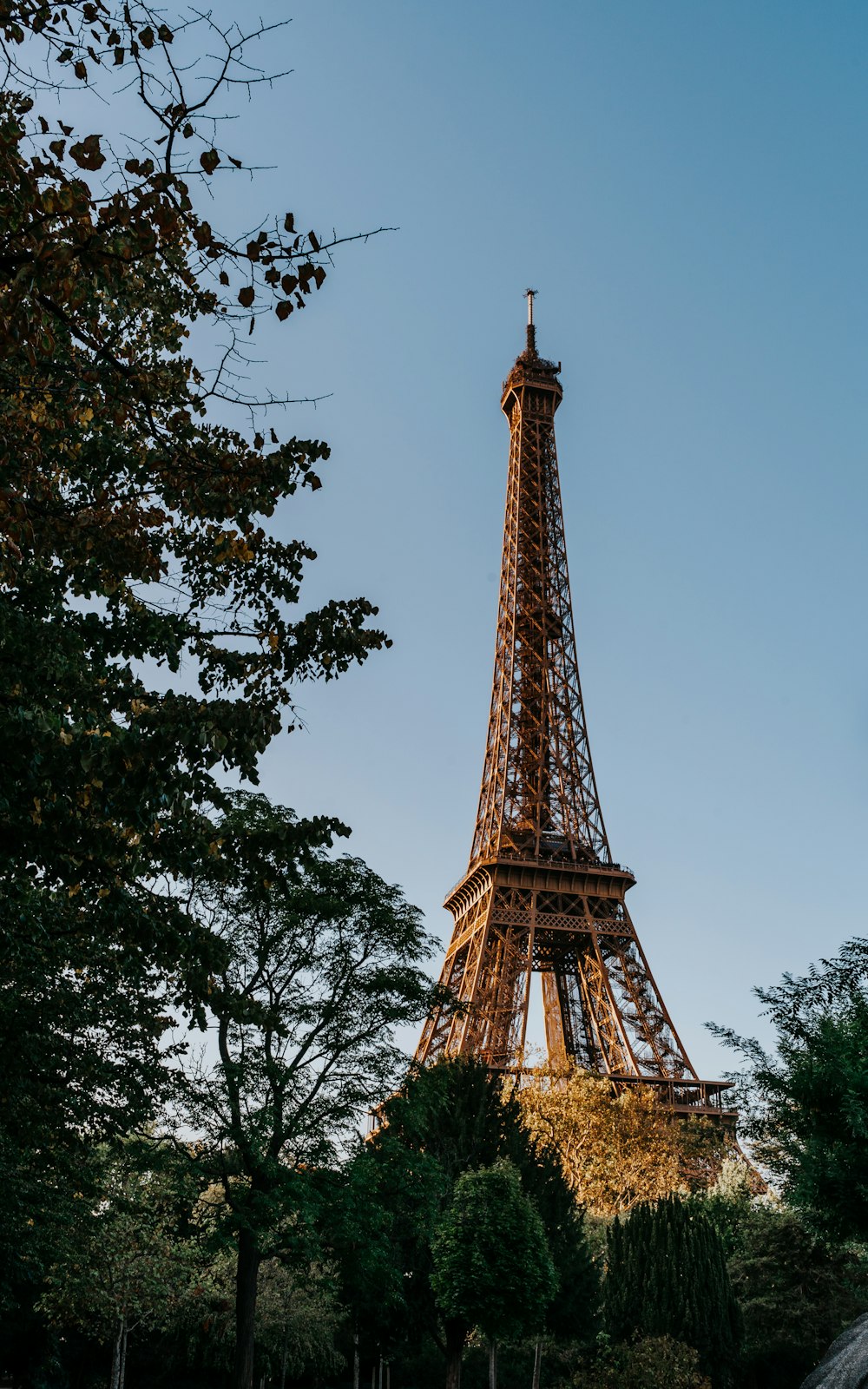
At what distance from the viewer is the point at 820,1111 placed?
42.4 feet

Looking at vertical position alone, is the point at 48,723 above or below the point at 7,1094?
above

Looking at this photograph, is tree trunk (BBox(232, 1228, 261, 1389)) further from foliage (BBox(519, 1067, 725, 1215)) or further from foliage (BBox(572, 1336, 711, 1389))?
foliage (BBox(519, 1067, 725, 1215))

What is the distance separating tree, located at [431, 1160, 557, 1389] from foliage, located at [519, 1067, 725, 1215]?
12921 millimetres

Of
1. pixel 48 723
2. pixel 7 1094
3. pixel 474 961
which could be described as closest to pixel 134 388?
pixel 48 723

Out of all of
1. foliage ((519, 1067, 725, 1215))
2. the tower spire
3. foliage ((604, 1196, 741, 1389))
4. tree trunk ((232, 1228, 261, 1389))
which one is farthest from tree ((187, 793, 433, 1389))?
the tower spire

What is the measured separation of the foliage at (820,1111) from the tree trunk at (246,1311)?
917 centimetres

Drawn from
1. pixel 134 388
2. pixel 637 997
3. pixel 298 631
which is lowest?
pixel 298 631

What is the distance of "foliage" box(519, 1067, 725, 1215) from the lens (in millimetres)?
36281

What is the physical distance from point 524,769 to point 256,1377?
27951 millimetres

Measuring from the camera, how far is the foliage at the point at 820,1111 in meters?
12.2

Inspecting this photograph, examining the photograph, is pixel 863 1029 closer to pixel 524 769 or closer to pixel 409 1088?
pixel 409 1088

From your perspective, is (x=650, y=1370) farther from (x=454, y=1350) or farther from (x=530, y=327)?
(x=530, y=327)

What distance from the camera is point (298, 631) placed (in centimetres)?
808

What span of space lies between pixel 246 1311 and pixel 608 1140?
810 inches
